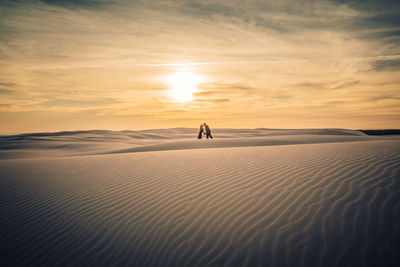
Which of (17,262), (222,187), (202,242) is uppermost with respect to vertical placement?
(222,187)

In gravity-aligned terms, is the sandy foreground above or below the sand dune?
below

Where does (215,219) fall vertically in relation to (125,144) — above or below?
below

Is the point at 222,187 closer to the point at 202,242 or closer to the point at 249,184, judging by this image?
the point at 249,184

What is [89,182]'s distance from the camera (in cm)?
639

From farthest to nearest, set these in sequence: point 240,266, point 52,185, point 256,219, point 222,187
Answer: point 52,185
point 222,187
point 256,219
point 240,266

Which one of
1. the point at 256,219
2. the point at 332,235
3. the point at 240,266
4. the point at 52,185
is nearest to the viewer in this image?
the point at 240,266

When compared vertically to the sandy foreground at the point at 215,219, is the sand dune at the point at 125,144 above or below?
above

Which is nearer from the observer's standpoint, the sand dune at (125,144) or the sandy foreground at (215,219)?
the sandy foreground at (215,219)

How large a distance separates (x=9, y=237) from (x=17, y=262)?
793mm

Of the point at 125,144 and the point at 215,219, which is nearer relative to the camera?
the point at 215,219

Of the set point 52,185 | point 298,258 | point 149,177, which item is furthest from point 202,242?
point 52,185

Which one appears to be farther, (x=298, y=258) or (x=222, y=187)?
(x=222, y=187)

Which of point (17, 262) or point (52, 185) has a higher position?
point (52, 185)

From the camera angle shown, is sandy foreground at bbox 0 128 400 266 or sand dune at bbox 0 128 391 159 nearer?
sandy foreground at bbox 0 128 400 266
